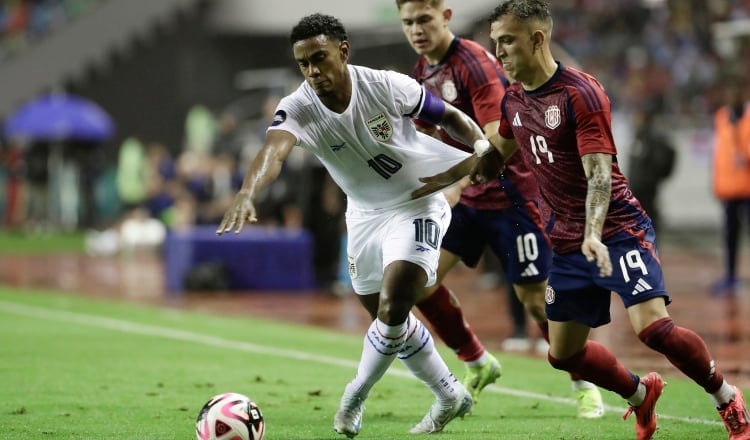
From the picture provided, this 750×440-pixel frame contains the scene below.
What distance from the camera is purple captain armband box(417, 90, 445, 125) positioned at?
789 cm

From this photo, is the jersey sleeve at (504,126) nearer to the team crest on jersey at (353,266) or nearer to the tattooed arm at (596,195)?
the tattooed arm at (596,195)

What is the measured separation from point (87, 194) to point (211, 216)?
41.3 ft

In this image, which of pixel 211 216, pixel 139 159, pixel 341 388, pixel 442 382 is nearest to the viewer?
pixel 442 382

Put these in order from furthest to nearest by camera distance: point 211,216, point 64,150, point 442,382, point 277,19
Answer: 1. point 277,19
2. point 64,150
3. point 211,216
4. point 442,382

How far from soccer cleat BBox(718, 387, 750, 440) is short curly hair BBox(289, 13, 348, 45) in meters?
2.91

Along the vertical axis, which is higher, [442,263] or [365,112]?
[365,112]

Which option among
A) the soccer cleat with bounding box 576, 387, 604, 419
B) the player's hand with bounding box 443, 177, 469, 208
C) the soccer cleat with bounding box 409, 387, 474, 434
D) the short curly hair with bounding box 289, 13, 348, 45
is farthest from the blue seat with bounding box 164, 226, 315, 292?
the short curly hair with bounding box 289, 13, 348, 45

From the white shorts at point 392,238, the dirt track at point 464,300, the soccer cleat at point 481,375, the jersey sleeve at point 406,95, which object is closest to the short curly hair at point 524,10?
the jersey sleeve at point 406,95

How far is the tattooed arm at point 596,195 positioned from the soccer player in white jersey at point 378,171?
1001mm

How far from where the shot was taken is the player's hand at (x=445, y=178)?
7.93 meters

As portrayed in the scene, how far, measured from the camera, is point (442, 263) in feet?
30.8

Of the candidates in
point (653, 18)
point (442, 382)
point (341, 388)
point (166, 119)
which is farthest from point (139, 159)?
point (442, 382)

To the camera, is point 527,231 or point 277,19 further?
point 277,19

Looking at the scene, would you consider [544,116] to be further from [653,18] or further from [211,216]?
[653,18]
